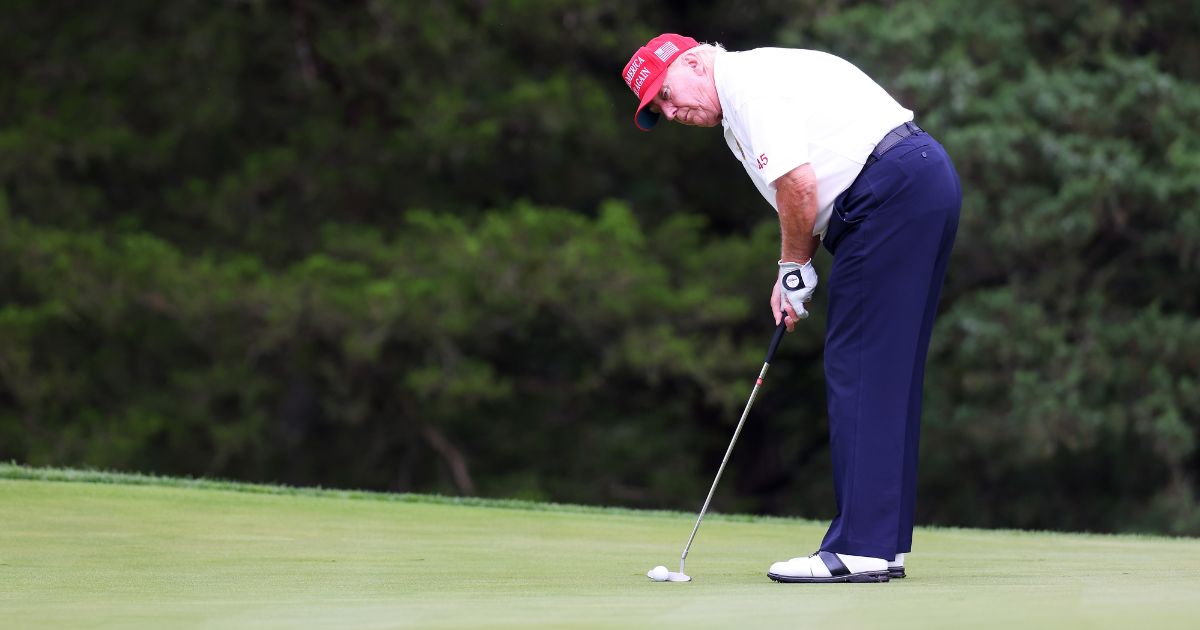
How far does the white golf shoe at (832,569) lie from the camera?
161 inches

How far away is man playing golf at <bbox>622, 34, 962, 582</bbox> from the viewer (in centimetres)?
416

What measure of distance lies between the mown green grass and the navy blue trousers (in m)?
0.25

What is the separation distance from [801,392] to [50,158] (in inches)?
325

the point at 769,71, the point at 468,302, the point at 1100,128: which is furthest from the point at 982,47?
the point at 769,71

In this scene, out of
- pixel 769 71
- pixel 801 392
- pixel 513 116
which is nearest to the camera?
pixel 769 71

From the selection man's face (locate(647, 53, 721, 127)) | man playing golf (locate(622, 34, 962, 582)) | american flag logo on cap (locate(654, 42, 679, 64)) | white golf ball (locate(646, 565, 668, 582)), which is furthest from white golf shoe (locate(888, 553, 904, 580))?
american flag logo on cap (locate(654, 42, 679, 64))

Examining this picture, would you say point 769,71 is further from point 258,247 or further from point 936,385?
point 258,247

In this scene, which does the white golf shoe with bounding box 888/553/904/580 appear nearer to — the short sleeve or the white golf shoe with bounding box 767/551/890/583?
the white golf shoe with bounding box 767/551/890/583

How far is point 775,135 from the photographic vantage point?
4117 millimetres

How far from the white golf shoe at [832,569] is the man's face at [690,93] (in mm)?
1099

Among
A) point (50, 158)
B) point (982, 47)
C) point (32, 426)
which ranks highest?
point (50, 158)

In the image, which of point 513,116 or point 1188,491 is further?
point 513,116

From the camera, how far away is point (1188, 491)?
15.0 m

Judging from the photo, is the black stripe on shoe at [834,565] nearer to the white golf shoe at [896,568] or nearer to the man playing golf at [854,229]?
the man playing golf at [854,229]
